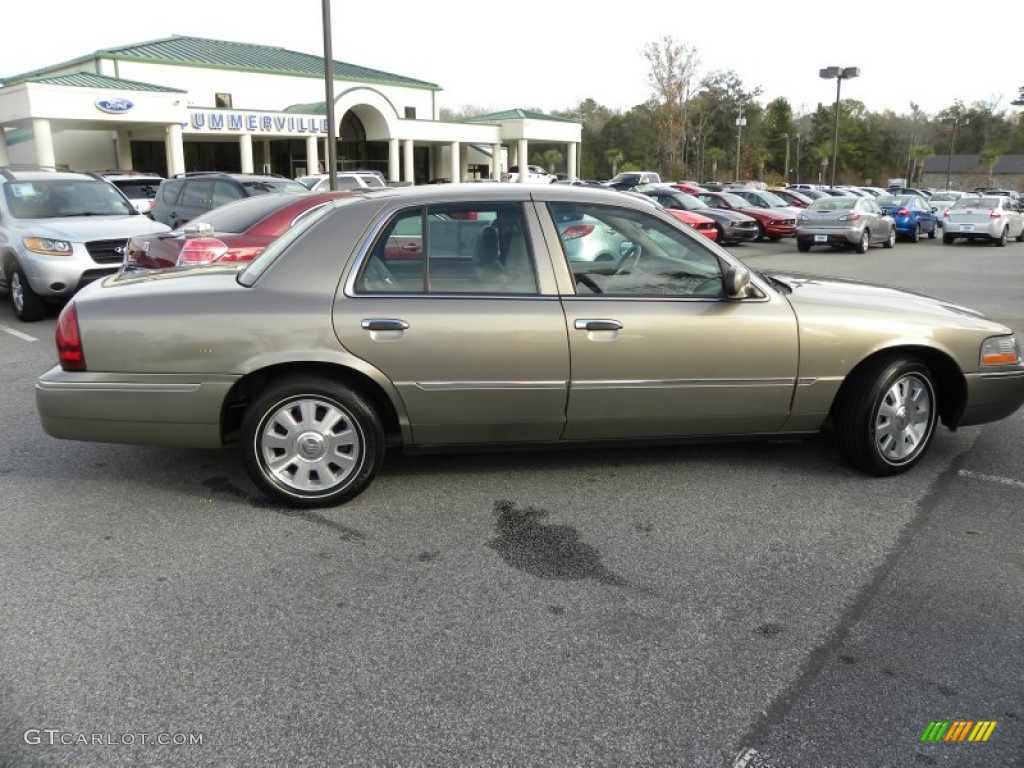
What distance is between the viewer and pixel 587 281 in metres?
4.42

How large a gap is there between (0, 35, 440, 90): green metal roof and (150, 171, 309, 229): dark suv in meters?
30.0

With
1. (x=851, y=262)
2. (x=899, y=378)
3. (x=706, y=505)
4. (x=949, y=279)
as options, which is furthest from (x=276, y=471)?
(x=851, y=262)

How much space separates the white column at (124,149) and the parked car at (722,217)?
26569mm

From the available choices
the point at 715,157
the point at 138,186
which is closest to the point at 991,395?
the point at 138,186

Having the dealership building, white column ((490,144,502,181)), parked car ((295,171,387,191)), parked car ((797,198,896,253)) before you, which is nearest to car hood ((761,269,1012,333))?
parked car ((295,171,387,191))

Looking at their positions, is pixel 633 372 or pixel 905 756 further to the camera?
pixel 633 372

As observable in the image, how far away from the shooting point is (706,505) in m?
4.41

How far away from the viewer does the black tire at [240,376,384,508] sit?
13.7 feet

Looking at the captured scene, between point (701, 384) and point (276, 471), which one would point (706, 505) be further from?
point (276, 471)

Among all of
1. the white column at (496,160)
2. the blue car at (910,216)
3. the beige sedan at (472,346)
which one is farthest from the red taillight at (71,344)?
the white column at (496,160)

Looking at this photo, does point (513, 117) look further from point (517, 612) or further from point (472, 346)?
point (517, 612)

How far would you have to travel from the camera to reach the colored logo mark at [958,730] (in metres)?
2.60

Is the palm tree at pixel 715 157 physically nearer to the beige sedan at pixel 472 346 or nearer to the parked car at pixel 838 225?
the parked car at pixel 838 225

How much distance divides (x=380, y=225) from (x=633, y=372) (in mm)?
1502
